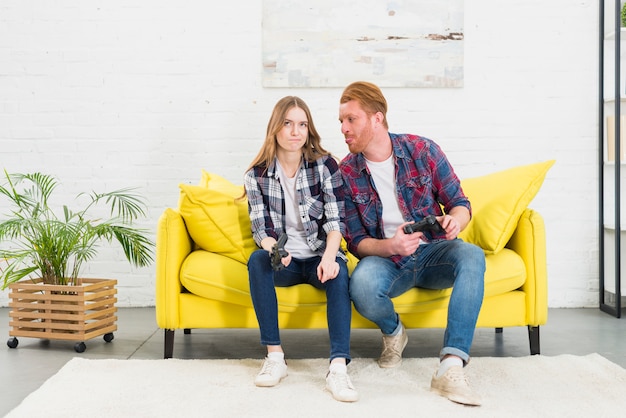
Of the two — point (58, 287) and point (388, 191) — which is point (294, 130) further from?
point (58, 287)

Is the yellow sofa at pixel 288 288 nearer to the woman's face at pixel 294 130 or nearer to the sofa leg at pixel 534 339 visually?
the sofa leg at pixel 534 339

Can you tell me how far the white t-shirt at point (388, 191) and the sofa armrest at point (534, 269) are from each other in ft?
1.68

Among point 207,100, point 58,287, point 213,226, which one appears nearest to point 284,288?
point 213,226

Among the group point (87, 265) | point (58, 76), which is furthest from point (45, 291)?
point (58, 76)

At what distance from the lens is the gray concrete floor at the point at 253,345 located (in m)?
2.62

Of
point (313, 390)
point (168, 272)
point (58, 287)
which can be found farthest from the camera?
point (58, 287)

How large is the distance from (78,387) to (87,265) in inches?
69.2

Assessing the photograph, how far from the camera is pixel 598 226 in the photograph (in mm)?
3850

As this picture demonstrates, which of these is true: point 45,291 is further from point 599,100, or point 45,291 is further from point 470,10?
point 599,100

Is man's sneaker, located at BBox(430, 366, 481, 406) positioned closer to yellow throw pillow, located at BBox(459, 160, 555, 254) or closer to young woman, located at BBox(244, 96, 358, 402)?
young woman, located at BBox(244, 96, 358, 402)

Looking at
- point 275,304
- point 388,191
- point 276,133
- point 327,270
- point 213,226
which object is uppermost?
point 276,133

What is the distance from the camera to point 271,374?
2209 millimetres

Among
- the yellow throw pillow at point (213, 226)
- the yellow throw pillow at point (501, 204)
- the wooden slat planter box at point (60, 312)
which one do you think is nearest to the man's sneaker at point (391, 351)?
the yellow throw pillow at point (501, 204)

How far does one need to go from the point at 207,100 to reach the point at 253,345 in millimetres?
1537
